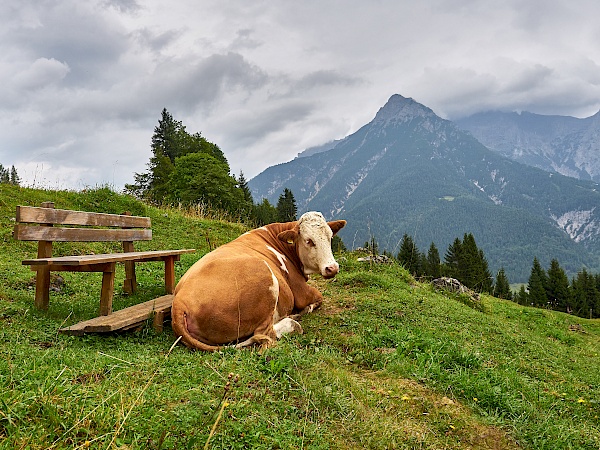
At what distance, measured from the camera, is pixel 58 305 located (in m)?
6.18

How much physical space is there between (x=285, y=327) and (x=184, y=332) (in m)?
1.45

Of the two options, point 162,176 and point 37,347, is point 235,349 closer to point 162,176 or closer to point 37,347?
point 37,347

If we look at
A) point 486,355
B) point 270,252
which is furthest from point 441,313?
point 270,252

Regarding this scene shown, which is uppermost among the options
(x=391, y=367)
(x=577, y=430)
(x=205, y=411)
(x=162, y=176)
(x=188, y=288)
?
(x=162, y=176)

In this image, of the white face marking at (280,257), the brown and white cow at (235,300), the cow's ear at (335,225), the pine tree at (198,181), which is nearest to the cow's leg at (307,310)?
the brown and white cow at (235,300)

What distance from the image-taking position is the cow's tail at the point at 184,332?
4.69 meters

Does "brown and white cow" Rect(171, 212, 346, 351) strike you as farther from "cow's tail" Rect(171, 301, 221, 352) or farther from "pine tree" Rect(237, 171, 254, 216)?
"pine tree" Rect(237, 171, 254, 216)

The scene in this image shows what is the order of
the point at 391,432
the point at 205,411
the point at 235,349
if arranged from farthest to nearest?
→ the point at 235,349, the point at 391,432, the point at 205,411

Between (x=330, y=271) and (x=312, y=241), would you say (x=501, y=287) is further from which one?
(x=330, y=271)

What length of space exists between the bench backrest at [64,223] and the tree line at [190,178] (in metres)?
14.6

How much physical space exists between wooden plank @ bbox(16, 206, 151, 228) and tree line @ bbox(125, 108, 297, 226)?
574 inches

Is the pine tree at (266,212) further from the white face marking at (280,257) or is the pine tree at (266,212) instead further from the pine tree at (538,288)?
the white face marking at (280,257)

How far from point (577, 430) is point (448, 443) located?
168 centimetres

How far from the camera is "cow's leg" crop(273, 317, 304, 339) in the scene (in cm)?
555
